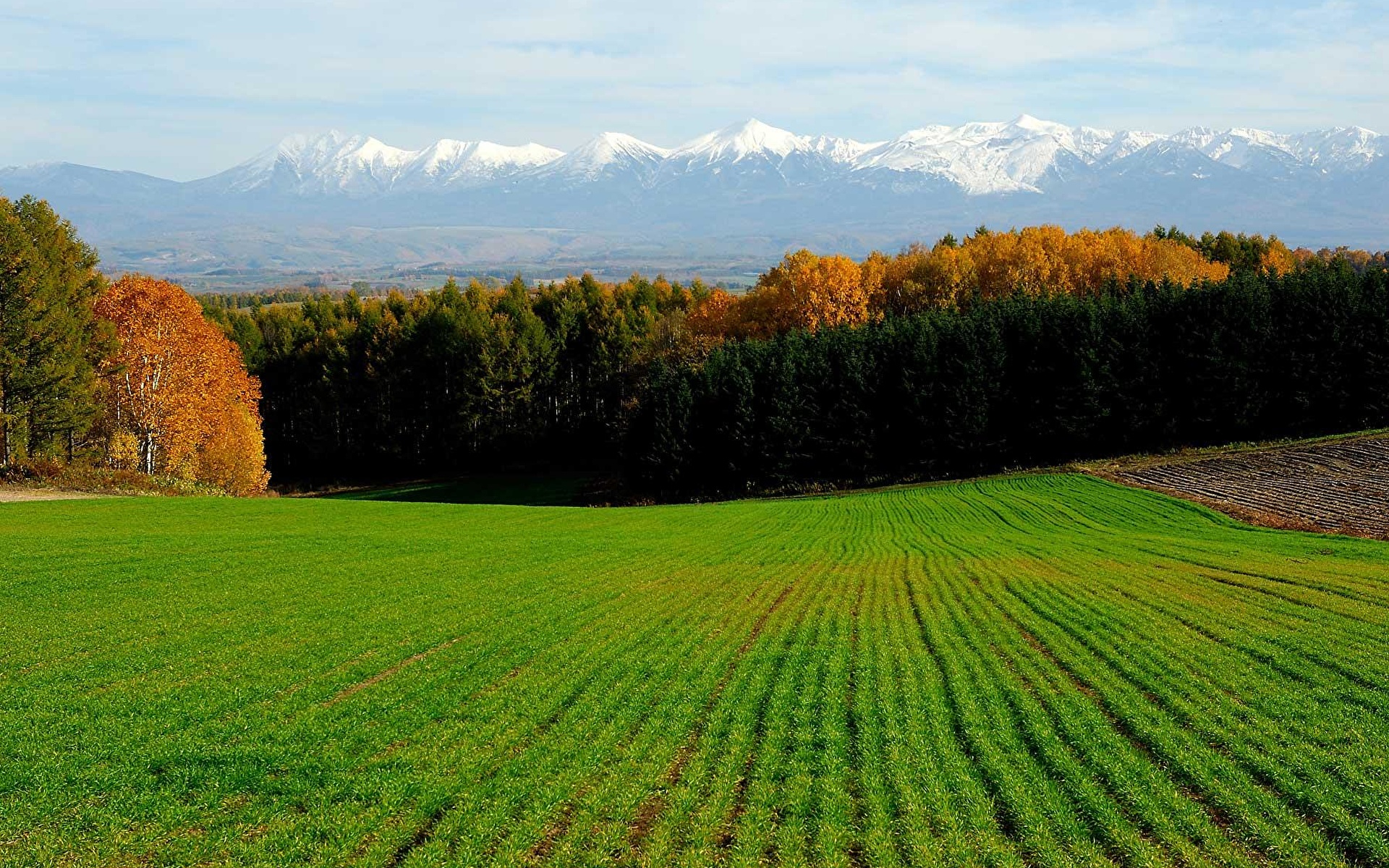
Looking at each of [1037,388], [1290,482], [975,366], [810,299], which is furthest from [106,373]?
[1290,482]

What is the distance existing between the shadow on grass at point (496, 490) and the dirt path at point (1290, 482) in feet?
138

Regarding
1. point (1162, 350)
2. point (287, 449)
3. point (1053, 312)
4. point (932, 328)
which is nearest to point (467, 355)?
point (287, 449)

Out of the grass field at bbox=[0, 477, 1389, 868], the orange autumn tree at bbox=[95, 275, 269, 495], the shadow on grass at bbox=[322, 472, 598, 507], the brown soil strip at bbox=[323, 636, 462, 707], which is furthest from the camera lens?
the shadow on grass at bbox=[322, 472, 598, 507]

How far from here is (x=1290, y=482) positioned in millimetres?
46531

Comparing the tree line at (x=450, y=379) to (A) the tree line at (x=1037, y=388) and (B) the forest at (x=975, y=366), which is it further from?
(A) the tree line at (x=1037, y=388)

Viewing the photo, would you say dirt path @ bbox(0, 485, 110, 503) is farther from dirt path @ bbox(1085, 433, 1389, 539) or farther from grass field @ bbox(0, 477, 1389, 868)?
dirt path @ bbox(1085, 433, 1389, 539)

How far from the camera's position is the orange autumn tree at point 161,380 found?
56469 mm

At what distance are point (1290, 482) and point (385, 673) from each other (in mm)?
49676

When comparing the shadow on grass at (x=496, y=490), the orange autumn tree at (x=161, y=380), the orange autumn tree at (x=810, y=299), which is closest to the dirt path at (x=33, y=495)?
the orange autumn tree at (x=161, y=380)

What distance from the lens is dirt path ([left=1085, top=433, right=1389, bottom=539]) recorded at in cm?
3725

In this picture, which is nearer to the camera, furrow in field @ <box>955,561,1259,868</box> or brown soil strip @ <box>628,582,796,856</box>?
furrow in field @ <box>955,561,1259,868</box>

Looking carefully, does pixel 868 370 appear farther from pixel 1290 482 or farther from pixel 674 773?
pixel 674 773

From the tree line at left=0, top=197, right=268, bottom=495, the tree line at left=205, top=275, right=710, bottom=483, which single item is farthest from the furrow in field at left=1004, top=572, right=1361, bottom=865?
the tree line at left=205, top=275, right=710, bottom=483

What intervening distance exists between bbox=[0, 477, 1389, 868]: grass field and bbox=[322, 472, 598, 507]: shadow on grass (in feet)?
148
